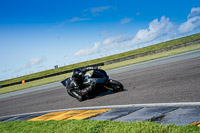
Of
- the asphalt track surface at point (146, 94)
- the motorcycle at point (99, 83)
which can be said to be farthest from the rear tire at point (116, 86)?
the asphalt track surface at point (146, 94)

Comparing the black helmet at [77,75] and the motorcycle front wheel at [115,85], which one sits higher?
the black helmet at [77,75]

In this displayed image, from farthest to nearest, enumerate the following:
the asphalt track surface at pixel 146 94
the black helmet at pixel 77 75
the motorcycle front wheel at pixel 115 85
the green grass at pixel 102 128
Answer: the motorcycle front wheel at pixel 115 85 → the black helmet at pixel 77 75 → the asphalt track surface at pixel 146 94 → the green grass at pixel 102 128

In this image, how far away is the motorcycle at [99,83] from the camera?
7.79 meters

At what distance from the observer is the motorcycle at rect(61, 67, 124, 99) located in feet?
25.6

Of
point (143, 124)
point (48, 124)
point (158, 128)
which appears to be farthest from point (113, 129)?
point (48, 124)

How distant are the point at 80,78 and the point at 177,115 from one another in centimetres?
475

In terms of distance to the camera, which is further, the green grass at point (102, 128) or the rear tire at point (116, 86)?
the rear tire at point (116, 86)

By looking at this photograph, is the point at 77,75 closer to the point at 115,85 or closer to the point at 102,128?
the point at 115,85

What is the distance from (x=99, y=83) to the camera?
782 centimetres

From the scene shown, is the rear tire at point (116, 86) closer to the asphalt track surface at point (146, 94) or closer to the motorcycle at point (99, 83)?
the motorcycle at point (99, 83)

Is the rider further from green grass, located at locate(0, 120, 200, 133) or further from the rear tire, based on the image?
green grass, located at locate(0, 120, 200, 133)

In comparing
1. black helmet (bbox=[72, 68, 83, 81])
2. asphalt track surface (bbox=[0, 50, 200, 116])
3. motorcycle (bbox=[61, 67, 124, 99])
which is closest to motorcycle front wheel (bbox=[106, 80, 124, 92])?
motorcycle (bbox=[61, 67, 124, 99])

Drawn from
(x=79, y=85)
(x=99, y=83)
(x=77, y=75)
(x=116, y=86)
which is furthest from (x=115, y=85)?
(x=77, y=75)

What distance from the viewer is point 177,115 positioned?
388cm
